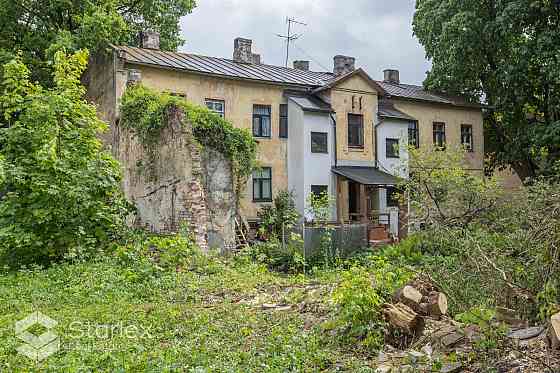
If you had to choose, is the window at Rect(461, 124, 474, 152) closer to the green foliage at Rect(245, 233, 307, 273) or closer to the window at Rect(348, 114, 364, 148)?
the window at Rect(348, 114, 364, 148)

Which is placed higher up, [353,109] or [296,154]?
[353,109]

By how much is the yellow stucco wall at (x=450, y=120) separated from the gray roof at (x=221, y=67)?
4.81 meters

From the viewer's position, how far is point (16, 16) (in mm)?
21875

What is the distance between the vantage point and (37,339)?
6.28 metres

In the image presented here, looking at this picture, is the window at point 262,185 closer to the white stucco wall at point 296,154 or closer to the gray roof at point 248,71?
the white stucco wall at point 296,154

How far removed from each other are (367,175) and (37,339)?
19.2 m

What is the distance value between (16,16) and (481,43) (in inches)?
818

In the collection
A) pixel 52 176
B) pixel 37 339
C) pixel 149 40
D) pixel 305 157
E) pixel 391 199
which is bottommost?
pixel 37 339

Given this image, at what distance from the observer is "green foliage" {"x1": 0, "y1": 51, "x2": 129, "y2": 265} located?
38.3 ft

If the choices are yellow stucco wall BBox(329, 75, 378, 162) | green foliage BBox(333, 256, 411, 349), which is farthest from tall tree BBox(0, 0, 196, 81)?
green foliage BBox(333, 256, 411, 349)

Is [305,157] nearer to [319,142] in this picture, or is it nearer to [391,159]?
[319,142]

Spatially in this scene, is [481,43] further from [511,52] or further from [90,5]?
[90,5]

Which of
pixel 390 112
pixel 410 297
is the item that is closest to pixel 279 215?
pixel 390 112

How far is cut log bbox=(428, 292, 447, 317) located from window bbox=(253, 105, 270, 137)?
1745 cm
